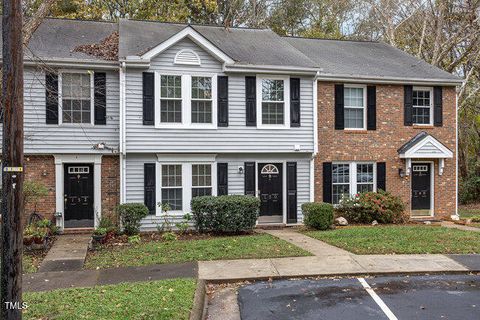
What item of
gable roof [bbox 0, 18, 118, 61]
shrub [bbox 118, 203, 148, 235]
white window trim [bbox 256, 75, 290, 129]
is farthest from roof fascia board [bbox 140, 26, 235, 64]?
shrub [bbox 118, 203, 148, 235]

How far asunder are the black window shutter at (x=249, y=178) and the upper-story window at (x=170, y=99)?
289 cm

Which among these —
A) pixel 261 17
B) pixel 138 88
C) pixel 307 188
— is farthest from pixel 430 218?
pixel 261 17

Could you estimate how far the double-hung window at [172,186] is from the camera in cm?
1447

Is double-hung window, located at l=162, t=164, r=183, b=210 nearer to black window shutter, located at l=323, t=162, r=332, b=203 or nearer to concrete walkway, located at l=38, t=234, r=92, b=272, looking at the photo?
concrete walkway, located at l=38, t=234, r=92, b=272

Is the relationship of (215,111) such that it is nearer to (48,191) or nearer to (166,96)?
(166,96)

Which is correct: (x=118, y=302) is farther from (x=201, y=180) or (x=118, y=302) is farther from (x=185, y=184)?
(x=201, y=180)

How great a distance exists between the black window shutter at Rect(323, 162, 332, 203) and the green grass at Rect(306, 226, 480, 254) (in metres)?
2.84

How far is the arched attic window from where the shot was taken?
14250mm

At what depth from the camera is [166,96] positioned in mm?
14227

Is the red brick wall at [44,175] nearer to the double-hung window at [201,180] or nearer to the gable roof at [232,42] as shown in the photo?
the gable roof at [232,42]

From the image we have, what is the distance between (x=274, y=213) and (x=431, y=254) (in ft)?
20.8

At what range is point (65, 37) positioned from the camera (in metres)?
15.6

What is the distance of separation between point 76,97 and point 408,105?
12347 millimetres

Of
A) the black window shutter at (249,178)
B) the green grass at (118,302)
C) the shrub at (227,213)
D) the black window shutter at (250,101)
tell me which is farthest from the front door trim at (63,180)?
the green grass at (118,302)
